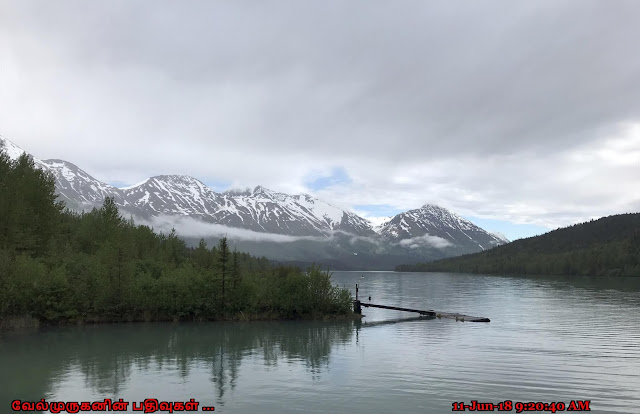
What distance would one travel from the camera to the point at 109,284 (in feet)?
245

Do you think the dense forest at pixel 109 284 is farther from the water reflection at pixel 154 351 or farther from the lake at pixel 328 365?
the lake at pixel 328 365

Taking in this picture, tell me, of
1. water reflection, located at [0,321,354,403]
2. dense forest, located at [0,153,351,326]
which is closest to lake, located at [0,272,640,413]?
water reflection, located at [0,321,354,403]

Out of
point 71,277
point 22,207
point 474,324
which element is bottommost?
point 474,324

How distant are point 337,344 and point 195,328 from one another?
2485 centimetres

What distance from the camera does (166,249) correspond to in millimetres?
129250

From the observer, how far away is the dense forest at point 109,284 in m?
68.9

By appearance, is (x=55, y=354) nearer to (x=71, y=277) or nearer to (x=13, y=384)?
(x=13, y=384)

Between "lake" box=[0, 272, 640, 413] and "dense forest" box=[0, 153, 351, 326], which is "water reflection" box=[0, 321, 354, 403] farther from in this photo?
"dense forest" box=[0, 153, 351, 326]

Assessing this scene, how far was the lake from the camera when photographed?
34.0 metres

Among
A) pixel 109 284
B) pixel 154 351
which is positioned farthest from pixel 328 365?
pixel 109 284

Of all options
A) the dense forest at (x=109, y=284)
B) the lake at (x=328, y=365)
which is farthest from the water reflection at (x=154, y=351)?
the dense forest at (x=109, y=284)

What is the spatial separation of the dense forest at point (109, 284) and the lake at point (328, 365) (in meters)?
4.09

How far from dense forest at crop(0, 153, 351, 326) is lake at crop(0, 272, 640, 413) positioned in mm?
4092

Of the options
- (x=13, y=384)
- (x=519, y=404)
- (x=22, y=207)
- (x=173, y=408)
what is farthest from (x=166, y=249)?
(x=519, y=404)
